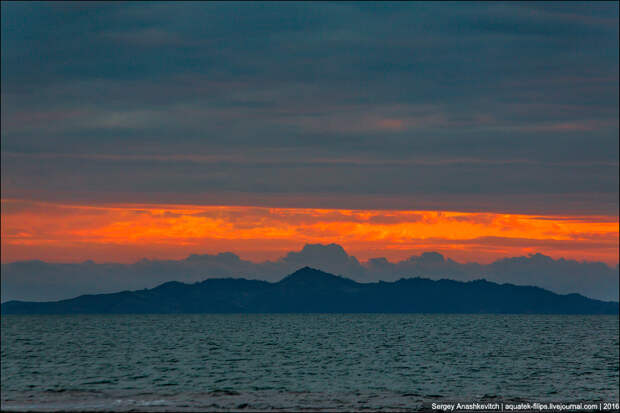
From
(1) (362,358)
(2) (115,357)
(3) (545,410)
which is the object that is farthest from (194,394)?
(2) (115,357)

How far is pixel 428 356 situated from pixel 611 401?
58641 millimetres

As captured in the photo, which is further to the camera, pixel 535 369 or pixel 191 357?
pixel 191 357

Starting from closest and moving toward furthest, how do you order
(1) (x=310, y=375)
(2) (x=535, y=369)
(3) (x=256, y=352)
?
1. (1) (x=310, y=375)
2. (2) (x=535, y=369)
3. (3) (x=256, y=352)

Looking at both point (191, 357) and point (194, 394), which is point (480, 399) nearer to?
point (194, 394)

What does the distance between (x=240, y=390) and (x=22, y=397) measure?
20.7 metres

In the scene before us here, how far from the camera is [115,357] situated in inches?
5143

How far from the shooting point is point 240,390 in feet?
261

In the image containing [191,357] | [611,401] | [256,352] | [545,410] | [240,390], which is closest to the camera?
[545,410]

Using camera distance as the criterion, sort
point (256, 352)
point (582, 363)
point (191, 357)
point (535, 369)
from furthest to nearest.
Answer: point (256, 352) < point (191, 357) < point (582, 363) < point (535, 369)

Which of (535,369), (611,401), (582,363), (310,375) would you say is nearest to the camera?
(611,401)

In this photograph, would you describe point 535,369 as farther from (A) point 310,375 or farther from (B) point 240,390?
(B) point 240,390

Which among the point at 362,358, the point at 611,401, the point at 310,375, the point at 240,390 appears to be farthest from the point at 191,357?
the point at 611,401

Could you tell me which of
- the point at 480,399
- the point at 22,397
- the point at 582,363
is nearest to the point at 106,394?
the point at 22,397

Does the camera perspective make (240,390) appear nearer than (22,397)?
No
